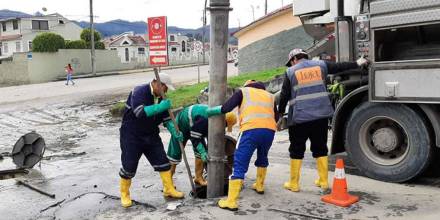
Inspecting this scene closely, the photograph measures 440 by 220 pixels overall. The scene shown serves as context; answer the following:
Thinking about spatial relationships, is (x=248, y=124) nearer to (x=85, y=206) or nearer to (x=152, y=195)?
(x=152, y=195)

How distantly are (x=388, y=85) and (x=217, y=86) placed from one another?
1.95 m

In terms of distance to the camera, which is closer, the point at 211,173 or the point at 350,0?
the point at 211,173

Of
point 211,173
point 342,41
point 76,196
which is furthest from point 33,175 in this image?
point 342,41

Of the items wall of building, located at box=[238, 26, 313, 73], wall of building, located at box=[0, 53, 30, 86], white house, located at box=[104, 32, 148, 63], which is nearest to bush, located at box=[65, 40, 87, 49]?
wall of building, located at box=[0, 53, 30, 86]

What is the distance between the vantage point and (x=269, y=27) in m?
25.2

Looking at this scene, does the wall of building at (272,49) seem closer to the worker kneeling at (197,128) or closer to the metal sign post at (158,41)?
the metal sign post at (158,41)

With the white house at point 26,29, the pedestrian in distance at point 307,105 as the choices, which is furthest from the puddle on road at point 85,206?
the white house at point 26,29

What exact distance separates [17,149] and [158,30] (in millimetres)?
4317

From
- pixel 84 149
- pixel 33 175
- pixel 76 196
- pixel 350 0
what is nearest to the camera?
pixel 350 0

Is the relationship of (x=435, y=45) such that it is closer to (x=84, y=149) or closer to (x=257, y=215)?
(x=257, y=215)

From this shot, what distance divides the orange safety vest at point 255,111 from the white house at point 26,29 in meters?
57.4

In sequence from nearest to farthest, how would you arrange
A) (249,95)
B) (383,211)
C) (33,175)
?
(383,211)
(249,95)
(33,175)

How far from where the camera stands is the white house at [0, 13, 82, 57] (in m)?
59.3

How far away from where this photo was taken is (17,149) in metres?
8.66
